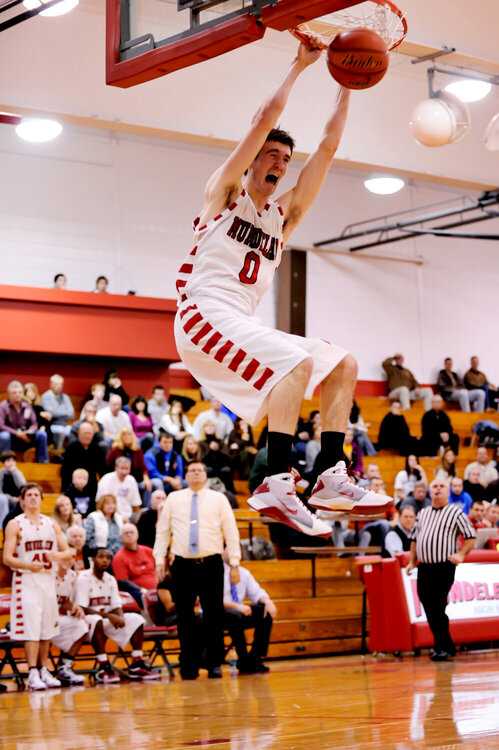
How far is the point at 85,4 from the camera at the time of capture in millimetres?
10539

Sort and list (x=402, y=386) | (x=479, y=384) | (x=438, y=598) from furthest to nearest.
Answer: (x=479, y=384) < (x=402, y=386) < (x=438, y=598)

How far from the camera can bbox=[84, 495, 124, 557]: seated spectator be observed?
1091 centimetres

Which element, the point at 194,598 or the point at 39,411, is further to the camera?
the point at 39,411

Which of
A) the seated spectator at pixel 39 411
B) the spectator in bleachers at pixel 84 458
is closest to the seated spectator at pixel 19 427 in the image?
the seated spectator at pixel 39 411

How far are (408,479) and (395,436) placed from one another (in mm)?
2776

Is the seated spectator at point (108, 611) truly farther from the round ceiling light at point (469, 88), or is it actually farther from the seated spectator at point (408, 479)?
the round ceiling light at point (469, 88)

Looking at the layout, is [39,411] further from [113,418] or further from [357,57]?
[357,57]

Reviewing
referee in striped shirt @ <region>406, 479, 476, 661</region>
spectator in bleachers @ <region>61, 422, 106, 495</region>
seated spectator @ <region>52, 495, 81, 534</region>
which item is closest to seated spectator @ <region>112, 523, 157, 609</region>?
seated spectator @ <region>52, 495, 81, 534</region>

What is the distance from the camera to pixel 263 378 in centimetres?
450

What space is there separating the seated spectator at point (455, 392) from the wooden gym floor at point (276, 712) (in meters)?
12.5

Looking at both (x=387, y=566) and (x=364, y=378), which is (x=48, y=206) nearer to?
(x=364, y=378)

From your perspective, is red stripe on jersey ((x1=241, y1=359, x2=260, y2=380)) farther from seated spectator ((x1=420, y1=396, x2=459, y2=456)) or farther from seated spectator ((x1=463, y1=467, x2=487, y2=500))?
seated spectator ((x1=420, y1=396, x2=459, y2=456))

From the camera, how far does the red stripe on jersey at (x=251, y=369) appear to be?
4.52 m

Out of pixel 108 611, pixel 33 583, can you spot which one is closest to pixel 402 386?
pixel 108 611
